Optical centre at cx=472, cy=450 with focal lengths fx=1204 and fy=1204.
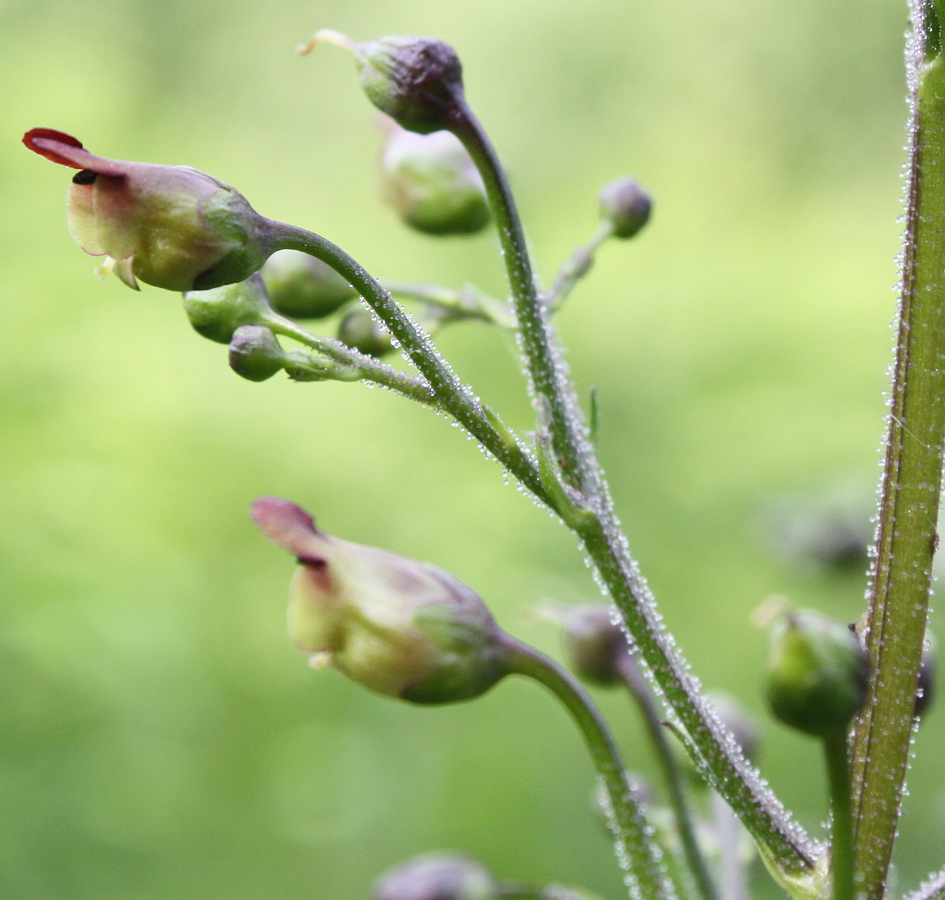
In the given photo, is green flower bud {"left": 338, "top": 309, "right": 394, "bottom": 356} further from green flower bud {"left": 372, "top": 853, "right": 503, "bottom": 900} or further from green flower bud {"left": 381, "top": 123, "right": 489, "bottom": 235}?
green flower bud {"left": 372, "top": 853, "right": 503, "bottom": 900}

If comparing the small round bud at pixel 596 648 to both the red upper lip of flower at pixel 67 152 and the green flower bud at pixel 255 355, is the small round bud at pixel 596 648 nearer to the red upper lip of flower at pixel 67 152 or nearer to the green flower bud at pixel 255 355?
the green flower bud at pixel 255 355

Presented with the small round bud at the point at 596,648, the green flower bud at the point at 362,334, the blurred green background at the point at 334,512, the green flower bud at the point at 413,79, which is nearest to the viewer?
the green flower bud at the point at 413,79

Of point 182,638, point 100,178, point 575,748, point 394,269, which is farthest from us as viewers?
point 394,269

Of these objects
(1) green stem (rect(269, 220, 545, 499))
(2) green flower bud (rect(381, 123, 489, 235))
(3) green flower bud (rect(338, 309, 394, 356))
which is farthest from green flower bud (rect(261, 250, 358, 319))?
(1) green stem (rect(269, 220, 545, 499))

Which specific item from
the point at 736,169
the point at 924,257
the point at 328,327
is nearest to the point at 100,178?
the point at 924,257

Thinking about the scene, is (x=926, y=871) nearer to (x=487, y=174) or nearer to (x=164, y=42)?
(x=487, y=174)

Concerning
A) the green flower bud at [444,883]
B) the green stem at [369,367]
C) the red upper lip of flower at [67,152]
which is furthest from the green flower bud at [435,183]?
the green flower bud at [444,883]
